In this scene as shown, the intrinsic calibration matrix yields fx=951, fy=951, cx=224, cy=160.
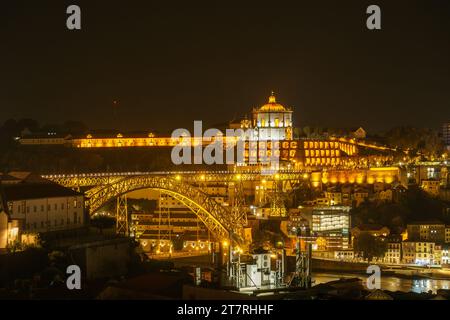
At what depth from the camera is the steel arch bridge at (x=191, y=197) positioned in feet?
→ 86.1

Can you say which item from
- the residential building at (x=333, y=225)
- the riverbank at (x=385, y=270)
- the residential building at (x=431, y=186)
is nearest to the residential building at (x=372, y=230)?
the residential building at (x=333, y=225)

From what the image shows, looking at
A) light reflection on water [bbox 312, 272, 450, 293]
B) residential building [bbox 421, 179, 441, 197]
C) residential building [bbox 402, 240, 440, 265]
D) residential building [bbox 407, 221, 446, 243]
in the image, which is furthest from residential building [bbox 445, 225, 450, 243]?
residential building [bbox 421, 179, 441, 197]

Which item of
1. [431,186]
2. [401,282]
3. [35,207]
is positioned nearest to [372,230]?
[401,282]

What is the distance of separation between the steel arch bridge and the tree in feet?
17.7

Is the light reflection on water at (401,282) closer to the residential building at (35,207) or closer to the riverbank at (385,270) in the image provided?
the riverbank at (385,270)

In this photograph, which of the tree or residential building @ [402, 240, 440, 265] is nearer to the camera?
residential building @ [402, 240, 440, 265]

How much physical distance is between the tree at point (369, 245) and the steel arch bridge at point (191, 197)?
17.7ft

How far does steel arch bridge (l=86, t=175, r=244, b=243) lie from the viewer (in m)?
26.2

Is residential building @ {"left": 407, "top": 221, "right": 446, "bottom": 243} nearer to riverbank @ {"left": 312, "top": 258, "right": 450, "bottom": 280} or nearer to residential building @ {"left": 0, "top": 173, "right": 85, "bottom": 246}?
riverbank @ {"left": 312, "top": 258, "right": 450, "bottom": 280}

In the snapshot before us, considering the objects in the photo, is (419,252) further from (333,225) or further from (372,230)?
(333,225)

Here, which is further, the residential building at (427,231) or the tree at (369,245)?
the residential building at (427,231)

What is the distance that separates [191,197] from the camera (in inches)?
1091
